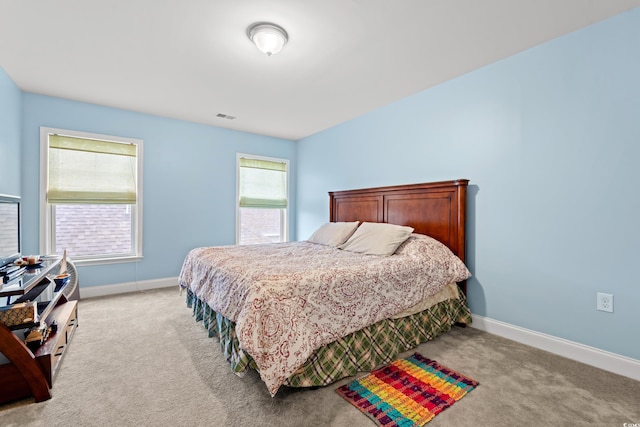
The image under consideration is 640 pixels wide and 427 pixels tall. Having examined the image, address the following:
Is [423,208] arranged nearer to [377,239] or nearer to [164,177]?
[377,239]

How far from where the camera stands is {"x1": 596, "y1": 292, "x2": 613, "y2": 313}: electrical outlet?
2012 millimetres

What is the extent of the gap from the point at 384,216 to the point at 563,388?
2.12 meters

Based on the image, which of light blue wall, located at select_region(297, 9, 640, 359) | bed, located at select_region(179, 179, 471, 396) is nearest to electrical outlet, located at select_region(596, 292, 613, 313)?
light blue wall, located at select_region(297, 9, 640, 359)

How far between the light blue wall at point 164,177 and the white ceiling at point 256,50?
30cm

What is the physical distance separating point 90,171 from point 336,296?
3590mm

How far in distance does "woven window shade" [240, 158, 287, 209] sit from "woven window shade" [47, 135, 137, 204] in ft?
5.08

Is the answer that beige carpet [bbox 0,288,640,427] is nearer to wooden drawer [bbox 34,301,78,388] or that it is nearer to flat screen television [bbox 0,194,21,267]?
wooden drawer [bbox 34,301,78,388]

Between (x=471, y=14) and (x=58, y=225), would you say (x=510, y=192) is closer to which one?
(x=471, y=14)

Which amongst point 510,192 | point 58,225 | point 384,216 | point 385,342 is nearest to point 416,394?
point 385,342

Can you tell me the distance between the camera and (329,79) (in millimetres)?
2947

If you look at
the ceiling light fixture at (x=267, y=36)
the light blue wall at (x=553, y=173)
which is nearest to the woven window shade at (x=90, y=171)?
the ceiling light fixture at (x=267, y=36)

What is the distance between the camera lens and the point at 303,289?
1.76 metres

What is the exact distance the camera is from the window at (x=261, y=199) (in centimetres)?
483

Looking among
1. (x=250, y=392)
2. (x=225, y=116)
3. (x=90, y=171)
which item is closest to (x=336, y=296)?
(x=250, y=392)
